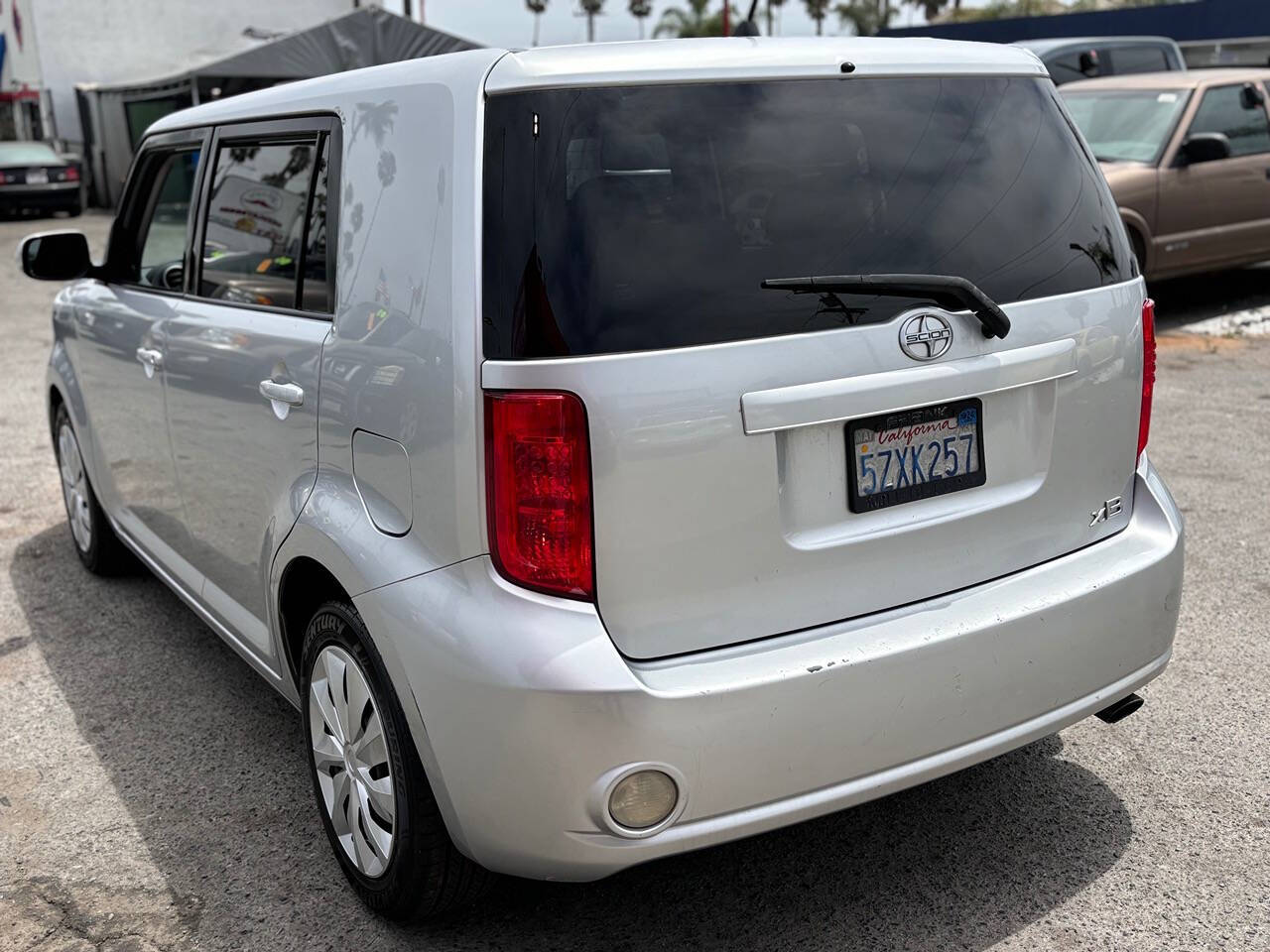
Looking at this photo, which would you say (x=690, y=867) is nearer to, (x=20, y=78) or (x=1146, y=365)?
(x=1146, y=365)

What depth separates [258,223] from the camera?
329cm

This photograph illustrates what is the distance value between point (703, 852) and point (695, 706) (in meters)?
0.95

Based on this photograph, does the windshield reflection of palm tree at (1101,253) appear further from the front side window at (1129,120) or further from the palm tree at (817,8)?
the palm tree at (817,8)

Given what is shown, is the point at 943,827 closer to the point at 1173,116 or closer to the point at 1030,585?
the point at 1030,585

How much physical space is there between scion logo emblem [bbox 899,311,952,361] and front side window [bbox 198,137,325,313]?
130 centimetres

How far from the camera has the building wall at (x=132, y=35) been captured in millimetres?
32344

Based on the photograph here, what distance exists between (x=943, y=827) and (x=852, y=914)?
43cm

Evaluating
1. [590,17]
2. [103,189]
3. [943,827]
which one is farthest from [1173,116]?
[590,17]

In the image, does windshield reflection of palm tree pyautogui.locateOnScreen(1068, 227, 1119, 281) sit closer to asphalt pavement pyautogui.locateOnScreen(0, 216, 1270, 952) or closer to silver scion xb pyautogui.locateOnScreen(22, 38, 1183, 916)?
silver scion xb pyautogui.locateOnScreen(22, 38, 1183, 916)

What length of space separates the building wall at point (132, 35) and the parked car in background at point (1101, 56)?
22.8 meters

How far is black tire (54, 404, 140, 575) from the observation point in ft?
15.9

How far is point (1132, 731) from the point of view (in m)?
3.50

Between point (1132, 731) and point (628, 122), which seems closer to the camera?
point (628, 122)

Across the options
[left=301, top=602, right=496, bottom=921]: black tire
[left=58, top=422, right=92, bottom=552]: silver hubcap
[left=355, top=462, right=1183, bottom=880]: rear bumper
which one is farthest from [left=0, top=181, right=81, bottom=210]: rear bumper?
[left=355, top=462, right=1183, bottom=880]: rear bumper
